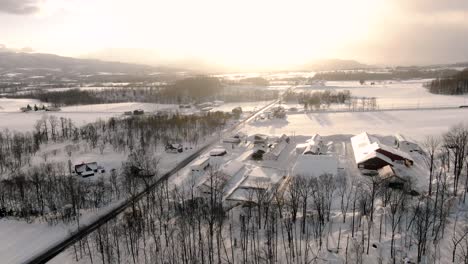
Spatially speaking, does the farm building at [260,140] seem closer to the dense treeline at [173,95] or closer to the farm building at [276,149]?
the farm building at [276,149]

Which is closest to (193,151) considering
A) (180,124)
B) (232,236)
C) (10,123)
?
(180,124)

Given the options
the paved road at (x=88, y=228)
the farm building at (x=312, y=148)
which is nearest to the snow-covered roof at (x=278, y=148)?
the farm building at (x=312, y=148)

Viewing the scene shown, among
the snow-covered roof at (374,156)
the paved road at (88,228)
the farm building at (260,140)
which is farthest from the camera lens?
the farm building at (260,140)

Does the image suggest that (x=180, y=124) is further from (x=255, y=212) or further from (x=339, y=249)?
(x=339, y=249)

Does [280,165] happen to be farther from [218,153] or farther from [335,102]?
[335,102]

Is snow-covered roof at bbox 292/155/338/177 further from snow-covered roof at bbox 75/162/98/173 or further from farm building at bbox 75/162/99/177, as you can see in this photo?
snow-covered roof at bbox 75/162/98/173
